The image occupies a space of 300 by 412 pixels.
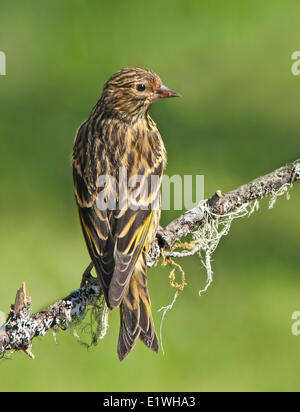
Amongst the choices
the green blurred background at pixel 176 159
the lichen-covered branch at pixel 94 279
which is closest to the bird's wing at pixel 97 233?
the lichen-covered branch at pixel 94 279

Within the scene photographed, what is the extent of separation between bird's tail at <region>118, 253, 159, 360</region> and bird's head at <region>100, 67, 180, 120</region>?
3.70ft

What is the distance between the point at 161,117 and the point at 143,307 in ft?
12.1

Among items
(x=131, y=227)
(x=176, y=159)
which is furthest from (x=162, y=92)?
(x=176, y=159)

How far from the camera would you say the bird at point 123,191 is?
4.18 meters

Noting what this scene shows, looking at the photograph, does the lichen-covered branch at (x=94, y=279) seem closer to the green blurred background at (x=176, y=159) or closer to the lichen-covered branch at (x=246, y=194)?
the lichen-covered branch at (x=246, y=194)

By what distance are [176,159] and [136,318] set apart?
130 inches

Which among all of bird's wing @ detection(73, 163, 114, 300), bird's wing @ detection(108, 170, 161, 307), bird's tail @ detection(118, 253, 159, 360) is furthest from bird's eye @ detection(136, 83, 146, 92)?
bird's tail @ detection(118, 253, 159, 360)

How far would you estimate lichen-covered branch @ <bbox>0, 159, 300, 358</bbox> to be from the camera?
3.70 metres

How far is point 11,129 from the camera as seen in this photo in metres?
7.82

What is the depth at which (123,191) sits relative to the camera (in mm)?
4496

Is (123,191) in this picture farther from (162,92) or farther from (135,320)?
(162,92)

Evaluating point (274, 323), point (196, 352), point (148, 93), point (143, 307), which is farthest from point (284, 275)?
point (143, 307)

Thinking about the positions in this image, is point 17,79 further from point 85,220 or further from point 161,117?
point 85,220

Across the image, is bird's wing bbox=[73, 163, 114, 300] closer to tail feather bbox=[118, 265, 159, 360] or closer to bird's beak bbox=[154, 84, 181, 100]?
tail feather bbox=[118, 265, 159, 360]
